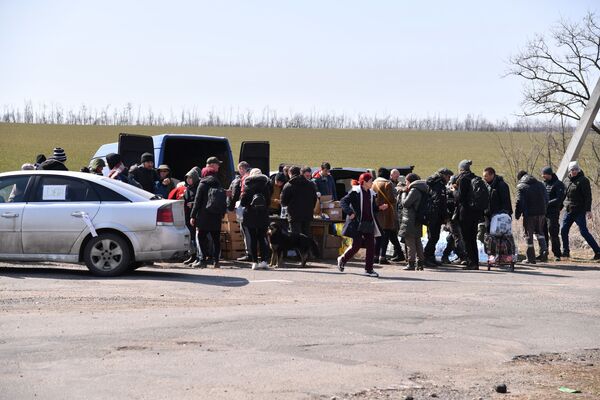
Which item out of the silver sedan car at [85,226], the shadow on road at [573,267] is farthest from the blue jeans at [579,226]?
the silver sedan car at [85,226]

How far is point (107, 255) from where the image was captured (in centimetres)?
1463

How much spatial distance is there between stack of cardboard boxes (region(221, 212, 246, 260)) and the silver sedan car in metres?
3.92

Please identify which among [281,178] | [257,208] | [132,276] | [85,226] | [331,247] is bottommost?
[132,276]

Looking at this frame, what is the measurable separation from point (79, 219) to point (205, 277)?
2.00 meters

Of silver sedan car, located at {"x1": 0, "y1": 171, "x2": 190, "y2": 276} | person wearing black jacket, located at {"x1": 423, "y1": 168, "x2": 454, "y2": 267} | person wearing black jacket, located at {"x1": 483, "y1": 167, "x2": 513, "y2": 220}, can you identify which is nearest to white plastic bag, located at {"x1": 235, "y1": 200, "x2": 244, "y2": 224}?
silver sedan car, located at {"x1": 0, "y1": 171, "x2": 190, "y2": 276}

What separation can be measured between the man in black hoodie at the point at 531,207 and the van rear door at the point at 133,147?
7.68 m

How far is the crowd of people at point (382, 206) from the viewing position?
55.0 feet

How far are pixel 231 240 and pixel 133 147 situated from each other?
12.6ft

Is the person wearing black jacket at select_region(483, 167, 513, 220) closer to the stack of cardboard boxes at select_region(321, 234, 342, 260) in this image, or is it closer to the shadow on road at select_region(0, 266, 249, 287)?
the stack of cardboard boxes at select_region(321, 234, 342, 260)

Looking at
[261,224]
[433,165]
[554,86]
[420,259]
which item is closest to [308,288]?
[261,224]

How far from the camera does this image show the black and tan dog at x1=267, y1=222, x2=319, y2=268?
17.4 metres

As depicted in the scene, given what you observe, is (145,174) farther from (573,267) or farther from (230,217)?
(573,267)

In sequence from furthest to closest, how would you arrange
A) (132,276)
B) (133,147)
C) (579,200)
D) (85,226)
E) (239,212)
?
(133,147), (579,200), (239,212), (132,276), (85,226)

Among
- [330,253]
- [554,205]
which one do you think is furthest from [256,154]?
[554,205]
